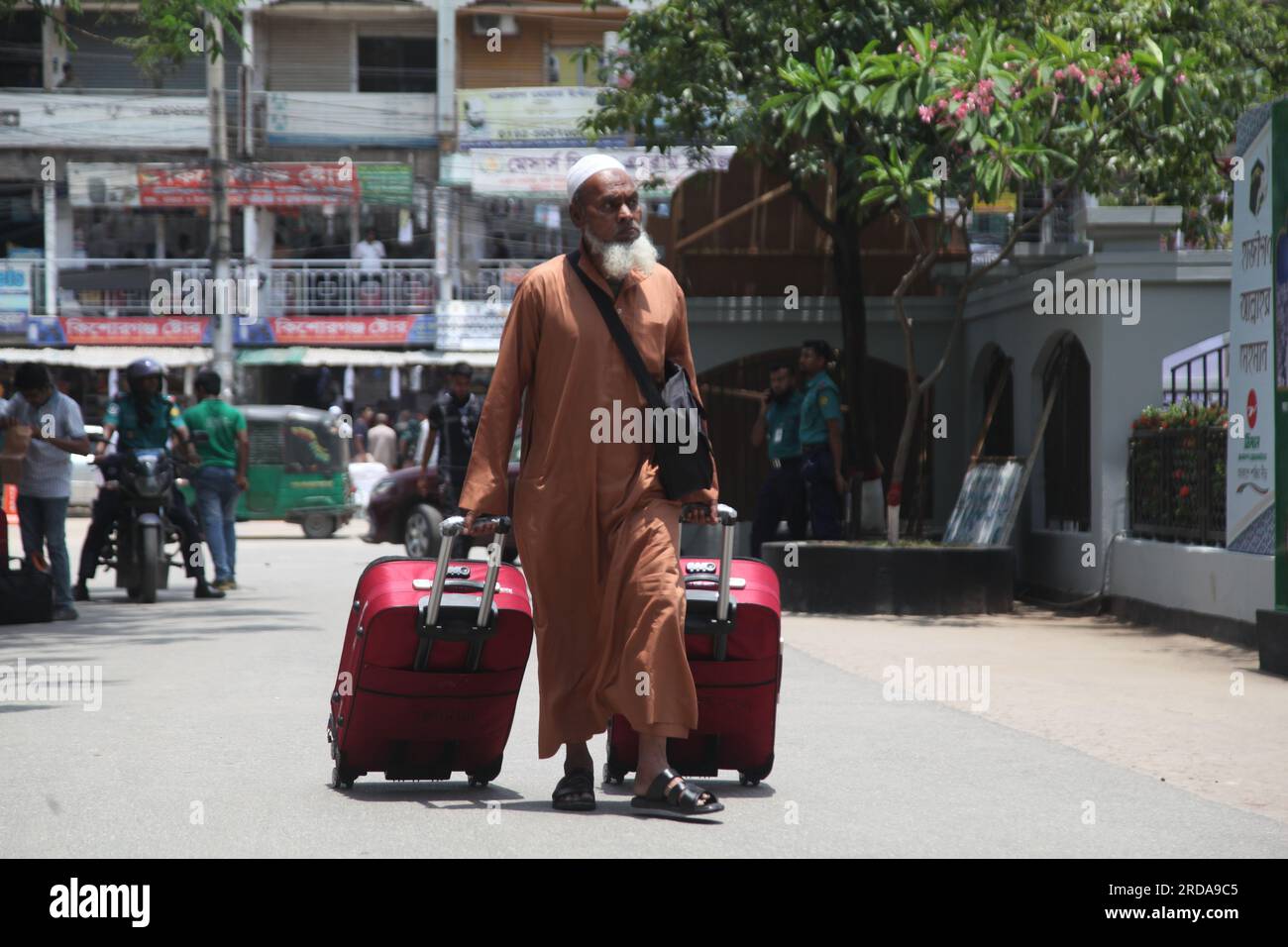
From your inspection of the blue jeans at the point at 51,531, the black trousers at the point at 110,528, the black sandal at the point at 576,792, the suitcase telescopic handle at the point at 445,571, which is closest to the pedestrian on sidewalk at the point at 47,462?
the blue jeans at the point at 51,531

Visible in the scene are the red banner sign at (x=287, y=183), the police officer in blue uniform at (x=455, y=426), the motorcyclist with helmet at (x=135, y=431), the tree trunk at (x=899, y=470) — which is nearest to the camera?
the tree trunk at (x=899, y=470)

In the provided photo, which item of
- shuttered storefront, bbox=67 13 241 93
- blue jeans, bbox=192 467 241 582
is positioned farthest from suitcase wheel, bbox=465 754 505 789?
shuttered storefront, bbox=67 13 241 93

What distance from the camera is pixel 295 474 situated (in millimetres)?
25750

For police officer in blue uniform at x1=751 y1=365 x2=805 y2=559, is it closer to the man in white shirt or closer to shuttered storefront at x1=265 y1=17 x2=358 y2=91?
the man in white shirt

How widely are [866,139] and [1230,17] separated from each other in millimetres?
5406

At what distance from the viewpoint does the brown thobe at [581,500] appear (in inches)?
219

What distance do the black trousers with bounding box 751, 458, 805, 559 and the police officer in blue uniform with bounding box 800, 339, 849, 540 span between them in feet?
0.65

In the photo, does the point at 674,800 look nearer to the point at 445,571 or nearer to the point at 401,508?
the point at 445,571

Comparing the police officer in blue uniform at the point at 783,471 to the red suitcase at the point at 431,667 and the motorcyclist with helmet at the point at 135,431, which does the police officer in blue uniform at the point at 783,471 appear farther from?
the red suitcase at the point at 431,667

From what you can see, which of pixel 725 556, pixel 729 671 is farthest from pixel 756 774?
pixel 725 556

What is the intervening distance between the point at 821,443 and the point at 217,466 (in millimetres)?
4733

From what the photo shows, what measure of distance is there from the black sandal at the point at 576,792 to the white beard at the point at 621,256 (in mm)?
1536

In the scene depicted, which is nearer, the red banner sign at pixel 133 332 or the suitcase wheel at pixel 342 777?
the suitcase wheel at pixel 342 777
